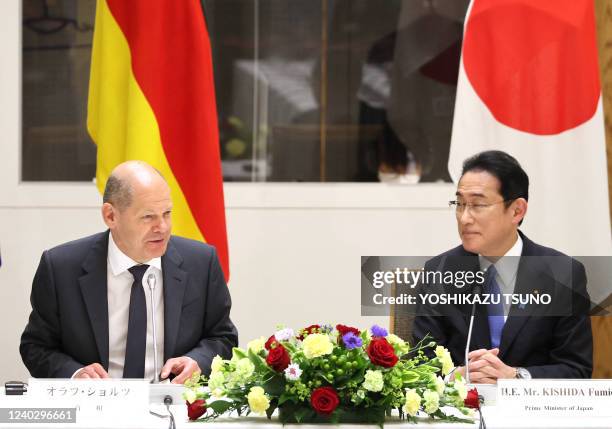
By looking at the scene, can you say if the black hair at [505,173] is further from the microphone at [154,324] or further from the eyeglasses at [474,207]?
the microphone at [154,324]

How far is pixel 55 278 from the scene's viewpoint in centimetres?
289

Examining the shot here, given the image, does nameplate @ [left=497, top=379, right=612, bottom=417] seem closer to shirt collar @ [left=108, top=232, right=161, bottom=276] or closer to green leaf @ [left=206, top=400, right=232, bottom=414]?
green leaf @ [left=206, top=400, right=232, bottom=414]

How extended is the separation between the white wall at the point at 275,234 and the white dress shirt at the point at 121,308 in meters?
1.81

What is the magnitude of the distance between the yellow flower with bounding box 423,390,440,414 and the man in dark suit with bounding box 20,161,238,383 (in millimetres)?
903

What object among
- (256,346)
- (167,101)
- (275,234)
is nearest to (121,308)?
(256,346)

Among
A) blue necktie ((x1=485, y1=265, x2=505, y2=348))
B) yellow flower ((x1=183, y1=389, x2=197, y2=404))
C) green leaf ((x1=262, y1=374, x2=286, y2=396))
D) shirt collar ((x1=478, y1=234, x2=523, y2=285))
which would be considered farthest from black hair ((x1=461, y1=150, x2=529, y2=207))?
yellow flower ((x1=183, y1=389, x2=197, y2=404))

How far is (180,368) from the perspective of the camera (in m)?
2.68

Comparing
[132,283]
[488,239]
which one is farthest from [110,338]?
[488,239]

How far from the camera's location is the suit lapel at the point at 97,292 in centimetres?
282

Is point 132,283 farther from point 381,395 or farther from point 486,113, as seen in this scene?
point 486,113

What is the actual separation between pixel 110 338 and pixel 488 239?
126 centimetres

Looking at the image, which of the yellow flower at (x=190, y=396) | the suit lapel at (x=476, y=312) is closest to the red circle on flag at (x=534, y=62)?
the suit lapel at (x=476, y=312)

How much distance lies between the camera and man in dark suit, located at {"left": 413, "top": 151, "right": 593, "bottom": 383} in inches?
102
